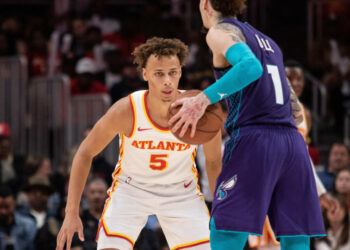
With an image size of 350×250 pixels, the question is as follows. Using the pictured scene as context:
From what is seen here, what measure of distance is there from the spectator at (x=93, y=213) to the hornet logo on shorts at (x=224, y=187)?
360cm

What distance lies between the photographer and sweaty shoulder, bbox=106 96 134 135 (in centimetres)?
472

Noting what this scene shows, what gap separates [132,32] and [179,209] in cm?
741

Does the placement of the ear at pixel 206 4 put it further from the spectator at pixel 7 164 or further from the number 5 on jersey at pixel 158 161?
the spectator at pixel 7 164

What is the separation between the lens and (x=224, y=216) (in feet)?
Result: 12.5

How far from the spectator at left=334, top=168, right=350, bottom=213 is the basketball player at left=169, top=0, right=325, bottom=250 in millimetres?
4364

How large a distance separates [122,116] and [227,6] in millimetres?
1161

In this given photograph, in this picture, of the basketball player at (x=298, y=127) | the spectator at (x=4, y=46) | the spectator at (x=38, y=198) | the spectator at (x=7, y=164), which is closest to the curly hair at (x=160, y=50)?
the basketball player at (x=298, y=127)

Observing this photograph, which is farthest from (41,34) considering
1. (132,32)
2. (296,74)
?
(296,74)

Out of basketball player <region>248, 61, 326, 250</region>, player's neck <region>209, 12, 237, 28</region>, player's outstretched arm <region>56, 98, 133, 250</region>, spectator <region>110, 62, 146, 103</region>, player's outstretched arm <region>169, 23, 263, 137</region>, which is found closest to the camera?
player's outstretched arm <region>169, 23, 263, 137</region>

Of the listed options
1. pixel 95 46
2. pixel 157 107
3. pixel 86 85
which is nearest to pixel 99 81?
pixel 86 85

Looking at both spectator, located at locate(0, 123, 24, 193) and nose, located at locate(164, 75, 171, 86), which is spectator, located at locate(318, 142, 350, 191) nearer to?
spectator, located at locate(0, 123, 24, 193)

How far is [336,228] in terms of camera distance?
777cm

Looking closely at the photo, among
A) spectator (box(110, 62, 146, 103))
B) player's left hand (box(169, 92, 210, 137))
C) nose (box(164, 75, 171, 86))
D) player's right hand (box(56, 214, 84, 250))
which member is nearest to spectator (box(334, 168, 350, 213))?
spectator (box(110, 62, 146, 103))

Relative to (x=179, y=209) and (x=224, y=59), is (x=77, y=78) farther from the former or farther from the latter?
(x=224, y=59)
